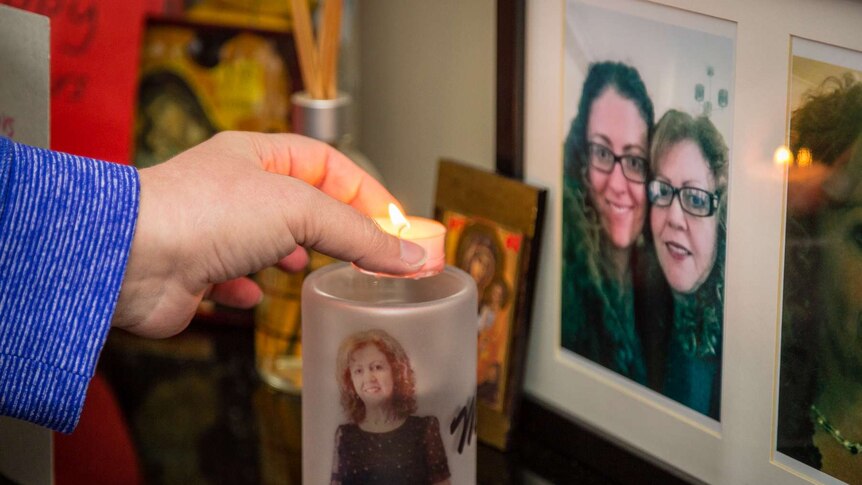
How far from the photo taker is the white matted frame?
0.62 metres

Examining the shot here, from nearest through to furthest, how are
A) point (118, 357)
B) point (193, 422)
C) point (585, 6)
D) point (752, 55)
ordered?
point (752, 55) → point (585, 6) → point (193, 422) → point (118, 357)

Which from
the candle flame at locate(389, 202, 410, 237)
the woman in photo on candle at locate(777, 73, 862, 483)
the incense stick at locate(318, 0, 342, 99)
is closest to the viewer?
the woman in photo on candle at locate(777, 73, 862, 483)

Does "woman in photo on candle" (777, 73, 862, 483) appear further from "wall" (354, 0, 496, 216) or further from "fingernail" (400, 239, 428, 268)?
"wall" (354, 0, 496, 216)

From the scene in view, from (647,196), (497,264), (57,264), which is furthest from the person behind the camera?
(497,264)

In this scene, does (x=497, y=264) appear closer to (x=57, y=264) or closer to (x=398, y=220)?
(x=398, y=220)

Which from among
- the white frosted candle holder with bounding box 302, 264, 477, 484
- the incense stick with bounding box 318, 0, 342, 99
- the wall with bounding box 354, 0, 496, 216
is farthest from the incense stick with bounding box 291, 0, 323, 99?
the white frosted candle holder with bounding box 302, 264, 477, 484

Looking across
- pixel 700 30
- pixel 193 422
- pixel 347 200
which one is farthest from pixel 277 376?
pixel 700 30

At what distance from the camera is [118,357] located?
98 cm

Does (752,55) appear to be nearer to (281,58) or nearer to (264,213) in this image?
(264,213)

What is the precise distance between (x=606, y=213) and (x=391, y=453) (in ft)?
0.68

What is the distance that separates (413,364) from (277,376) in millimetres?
294

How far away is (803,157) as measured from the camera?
611 mm

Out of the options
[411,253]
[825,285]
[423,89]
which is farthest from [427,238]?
[423,89]

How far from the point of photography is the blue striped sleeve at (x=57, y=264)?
0.60m
